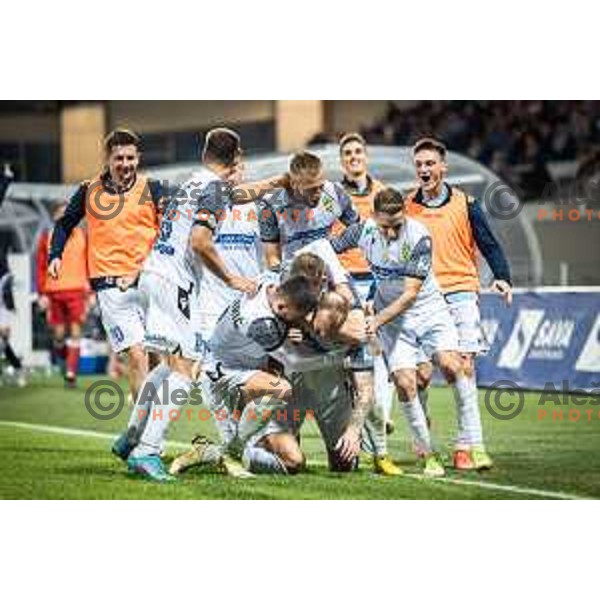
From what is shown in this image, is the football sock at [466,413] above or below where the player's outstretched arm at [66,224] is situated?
below

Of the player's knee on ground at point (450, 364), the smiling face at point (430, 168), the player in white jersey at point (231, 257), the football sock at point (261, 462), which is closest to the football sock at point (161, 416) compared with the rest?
the player in white jersey at point (231, 257)

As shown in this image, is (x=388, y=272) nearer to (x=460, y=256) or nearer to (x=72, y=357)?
(x=460, y=256)

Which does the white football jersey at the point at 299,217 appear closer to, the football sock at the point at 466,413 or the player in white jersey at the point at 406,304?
the player in white jersey at the point at 406,304

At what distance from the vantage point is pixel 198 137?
10648 millimetres

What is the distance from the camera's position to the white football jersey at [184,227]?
1052cm

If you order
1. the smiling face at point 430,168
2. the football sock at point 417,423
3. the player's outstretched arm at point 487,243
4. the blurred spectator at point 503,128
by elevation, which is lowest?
the football sock at point 417,423

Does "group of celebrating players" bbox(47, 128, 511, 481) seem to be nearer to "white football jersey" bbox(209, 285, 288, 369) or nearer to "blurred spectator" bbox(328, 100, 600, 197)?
"white football jersey" bbox(209, 285, 288, 369)

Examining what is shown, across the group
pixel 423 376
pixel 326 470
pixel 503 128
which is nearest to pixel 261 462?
pixel 326 470

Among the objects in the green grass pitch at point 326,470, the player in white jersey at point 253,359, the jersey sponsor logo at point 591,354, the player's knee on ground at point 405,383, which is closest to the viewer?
the player in white jersey at point 253,359

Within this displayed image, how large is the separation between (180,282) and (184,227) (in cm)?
28

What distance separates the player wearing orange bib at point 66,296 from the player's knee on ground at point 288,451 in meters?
1.22

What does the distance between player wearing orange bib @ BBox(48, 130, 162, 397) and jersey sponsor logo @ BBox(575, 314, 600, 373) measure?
233cm

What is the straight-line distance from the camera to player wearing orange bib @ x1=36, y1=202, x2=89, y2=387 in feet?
35.3

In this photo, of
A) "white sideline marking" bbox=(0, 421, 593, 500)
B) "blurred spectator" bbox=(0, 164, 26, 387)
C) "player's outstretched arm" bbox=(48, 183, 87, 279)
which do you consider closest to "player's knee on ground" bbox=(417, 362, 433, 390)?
"white sideline marking" bbox=(0, 421, 593, 500)
